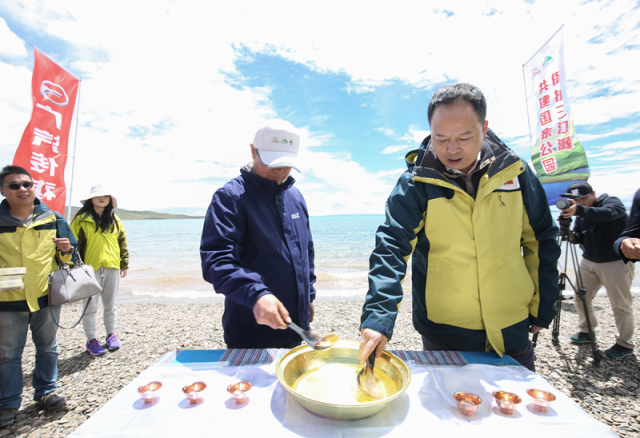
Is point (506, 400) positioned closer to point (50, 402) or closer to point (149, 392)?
point (149, 392)

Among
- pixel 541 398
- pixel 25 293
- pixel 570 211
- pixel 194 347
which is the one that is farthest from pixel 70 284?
pixel 570 211

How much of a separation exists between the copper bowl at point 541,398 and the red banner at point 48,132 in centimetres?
738

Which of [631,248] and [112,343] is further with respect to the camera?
[112,343]

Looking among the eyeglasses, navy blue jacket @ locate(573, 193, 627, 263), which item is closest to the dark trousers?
navy blue jacket @ locate(573, 193, 627, 263)

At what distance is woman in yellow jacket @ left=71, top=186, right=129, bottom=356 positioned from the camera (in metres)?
4.53

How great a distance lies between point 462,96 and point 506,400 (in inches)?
53.2

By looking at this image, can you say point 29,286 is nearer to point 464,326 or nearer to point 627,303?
point 464,326

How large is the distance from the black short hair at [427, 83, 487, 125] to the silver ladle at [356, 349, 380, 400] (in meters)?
1.26

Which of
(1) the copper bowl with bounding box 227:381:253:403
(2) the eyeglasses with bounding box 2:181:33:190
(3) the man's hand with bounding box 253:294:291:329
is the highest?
(2) the eyeglasses with bounding box 2:181:33:190

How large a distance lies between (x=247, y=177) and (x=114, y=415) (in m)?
1.48

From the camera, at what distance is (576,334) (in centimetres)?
538

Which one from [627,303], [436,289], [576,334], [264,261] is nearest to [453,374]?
[436,289]

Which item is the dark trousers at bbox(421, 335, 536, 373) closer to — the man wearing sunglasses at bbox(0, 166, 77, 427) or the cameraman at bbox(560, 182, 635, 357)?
the cameraman at bbox(560, 182, 635, 357)

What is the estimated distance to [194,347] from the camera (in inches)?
212
